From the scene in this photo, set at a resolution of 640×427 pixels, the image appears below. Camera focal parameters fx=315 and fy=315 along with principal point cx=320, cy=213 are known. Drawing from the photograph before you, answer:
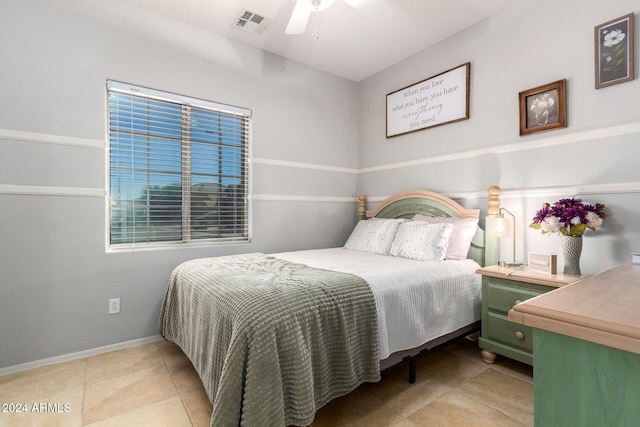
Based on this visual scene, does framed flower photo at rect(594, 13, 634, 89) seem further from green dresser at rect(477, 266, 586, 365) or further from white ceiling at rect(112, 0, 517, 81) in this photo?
green dresser at rect(477, 266, 586, 365)

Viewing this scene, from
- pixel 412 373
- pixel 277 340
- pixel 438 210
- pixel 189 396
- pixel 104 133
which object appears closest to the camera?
pixel 277 340

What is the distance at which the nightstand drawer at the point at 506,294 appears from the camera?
2.04 meters

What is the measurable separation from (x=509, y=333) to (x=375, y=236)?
133cm

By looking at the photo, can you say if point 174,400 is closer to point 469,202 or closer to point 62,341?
point 62,341

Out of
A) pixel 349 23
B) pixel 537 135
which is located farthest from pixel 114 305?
pixel 537 135

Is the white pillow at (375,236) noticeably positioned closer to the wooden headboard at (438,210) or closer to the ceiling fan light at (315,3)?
the wooden headboard at (438,210)

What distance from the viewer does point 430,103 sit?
319 centimetres

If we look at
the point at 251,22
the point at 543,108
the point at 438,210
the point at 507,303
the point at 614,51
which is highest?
the point at 251,22

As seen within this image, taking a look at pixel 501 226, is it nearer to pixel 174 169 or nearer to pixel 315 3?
pixel 315 3

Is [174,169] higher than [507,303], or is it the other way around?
[174,169]

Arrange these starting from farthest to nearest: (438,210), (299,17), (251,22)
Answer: (438,210)
(251,22)
(299,17)

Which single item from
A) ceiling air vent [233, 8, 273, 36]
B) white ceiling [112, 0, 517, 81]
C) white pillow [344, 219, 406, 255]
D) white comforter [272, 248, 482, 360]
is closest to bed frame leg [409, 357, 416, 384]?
white comforter [272, 248, 482, 360]

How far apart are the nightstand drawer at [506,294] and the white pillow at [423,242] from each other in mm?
419

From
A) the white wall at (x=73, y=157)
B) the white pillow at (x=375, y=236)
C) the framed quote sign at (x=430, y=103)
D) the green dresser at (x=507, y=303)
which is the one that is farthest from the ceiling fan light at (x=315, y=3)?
the green dresser at (x=507, y=303)
